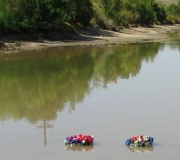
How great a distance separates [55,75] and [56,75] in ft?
0.14

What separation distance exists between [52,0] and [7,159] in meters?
30.1

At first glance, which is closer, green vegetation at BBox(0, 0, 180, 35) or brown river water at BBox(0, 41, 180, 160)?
brown river water at BBox(0, 41, 180, 160)

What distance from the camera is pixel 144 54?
33.0 metres

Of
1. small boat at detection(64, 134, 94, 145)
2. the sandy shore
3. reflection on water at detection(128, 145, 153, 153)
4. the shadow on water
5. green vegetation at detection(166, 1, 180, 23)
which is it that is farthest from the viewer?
green vegetation at detection(166, 1, 180, 23)

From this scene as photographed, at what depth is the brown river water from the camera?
1089 cm

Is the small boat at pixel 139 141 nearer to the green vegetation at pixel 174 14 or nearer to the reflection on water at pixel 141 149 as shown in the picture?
the reflection on water at pixel 141 149

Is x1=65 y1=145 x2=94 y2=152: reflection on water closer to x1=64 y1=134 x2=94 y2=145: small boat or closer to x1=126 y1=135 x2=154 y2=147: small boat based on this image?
x1=64 y1=134 x2=94 y2=145: small boat

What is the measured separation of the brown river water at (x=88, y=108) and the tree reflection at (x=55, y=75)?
0.03 meters

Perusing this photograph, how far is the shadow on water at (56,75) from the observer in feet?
50.1

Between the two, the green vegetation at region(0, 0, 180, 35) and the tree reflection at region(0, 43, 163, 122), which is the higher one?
the green vegetation at region(0, 0, 180, 35)

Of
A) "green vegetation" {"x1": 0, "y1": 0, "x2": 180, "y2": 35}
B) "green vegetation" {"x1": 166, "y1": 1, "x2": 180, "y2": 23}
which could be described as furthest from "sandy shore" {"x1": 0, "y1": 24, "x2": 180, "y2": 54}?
"green vegetation" {"x1": 166, "y1": 1, "x2": 180, "y2": 23}

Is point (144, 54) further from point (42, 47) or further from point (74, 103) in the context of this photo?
point (74, 103)

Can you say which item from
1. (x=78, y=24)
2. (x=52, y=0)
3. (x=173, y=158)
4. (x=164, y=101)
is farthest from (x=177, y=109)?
(x=78, y=24)

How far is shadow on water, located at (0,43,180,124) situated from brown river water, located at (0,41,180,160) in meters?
0.03
